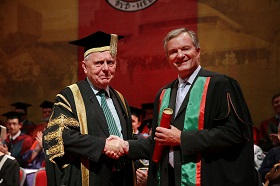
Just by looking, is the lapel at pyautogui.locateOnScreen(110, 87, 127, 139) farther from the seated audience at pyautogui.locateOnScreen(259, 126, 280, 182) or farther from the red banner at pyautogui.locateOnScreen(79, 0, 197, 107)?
the red banner at pyautogui.locateOnScreen(79, 0, 197, 107)

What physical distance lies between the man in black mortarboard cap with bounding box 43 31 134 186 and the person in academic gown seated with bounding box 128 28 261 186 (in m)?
0.65

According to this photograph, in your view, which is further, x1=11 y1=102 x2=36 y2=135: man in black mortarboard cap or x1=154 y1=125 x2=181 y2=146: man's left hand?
x1=11 y1=102 x2=36 y2=135: man in black mortarboard cap

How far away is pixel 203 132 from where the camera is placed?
281cm

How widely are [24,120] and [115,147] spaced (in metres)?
7.86

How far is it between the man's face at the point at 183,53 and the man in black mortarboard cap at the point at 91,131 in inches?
33.2

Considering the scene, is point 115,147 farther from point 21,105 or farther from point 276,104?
point 21,105

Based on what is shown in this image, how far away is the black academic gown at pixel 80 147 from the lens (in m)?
3.45

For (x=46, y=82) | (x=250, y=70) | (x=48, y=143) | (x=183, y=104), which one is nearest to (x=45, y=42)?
(x=46, y=82)

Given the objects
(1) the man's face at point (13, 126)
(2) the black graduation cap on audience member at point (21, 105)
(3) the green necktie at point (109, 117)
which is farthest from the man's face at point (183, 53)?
(2) the black graduation cap on audience member at point (21, 105)

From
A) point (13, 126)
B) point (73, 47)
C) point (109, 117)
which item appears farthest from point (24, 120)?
point (109, 117)

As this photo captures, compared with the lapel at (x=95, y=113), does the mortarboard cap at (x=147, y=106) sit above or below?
below

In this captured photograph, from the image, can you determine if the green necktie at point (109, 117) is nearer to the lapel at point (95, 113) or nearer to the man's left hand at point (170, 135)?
the lapel at point (95, 113)

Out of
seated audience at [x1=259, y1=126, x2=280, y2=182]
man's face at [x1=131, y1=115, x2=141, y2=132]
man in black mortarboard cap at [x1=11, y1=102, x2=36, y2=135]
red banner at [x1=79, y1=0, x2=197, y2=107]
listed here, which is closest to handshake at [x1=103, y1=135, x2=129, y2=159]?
seated audience at [x1=259, y1=126, x2=280, y2=182]

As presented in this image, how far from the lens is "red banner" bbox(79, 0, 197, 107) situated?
9891mm
